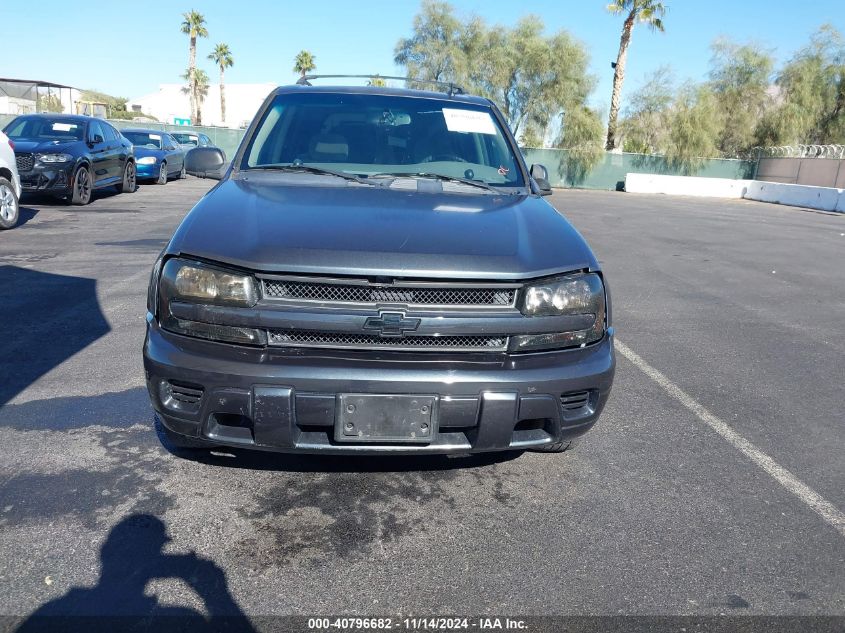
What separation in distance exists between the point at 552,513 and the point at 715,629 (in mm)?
803

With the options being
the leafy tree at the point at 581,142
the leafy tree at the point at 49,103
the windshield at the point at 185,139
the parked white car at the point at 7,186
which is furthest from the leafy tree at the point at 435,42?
the parked white car at the point at 7,186

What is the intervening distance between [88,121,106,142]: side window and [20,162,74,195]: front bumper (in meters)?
1.18

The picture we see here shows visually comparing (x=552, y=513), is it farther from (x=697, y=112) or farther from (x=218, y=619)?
(x=697, y=112)

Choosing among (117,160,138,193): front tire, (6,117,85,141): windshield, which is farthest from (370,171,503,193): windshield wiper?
(117,160,138,193): front tire

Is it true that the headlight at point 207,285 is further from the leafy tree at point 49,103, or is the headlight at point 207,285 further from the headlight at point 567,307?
the leafy tree at point 49,103

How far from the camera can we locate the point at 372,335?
8.59 feet

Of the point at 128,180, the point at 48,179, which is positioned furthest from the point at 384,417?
the point at 128,180

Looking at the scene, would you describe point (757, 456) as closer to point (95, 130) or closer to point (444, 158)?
point (444, 158)

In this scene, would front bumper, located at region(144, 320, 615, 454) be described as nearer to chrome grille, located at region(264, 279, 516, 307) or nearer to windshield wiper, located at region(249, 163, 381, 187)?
chrome grille, located at region(264, 279, 516, 307)

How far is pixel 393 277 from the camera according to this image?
261 centimetres

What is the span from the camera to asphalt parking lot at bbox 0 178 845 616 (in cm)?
240

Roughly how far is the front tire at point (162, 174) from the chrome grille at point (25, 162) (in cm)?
763

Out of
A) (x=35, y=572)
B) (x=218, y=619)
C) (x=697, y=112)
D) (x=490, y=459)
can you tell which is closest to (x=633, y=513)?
(x=490, y=459)

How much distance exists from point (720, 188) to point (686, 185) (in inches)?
61.9
